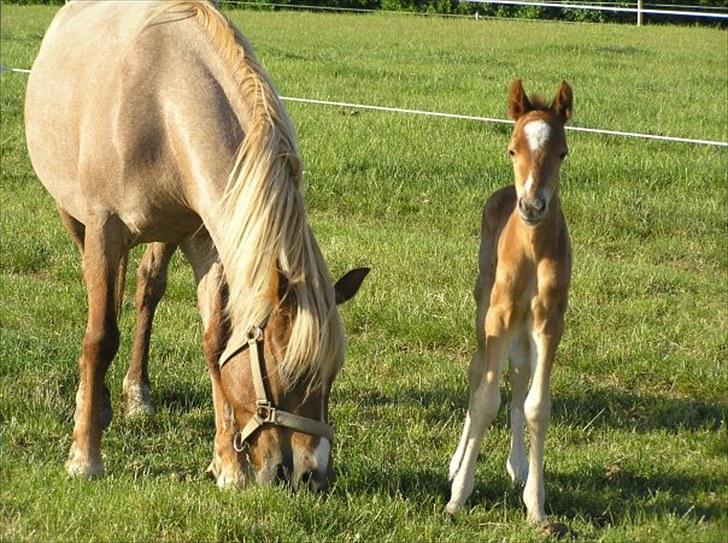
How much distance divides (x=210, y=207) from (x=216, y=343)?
19.9 inches

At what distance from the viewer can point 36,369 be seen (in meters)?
5.68

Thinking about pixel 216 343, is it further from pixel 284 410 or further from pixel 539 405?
pixel 539 405

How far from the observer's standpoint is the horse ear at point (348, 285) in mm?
4300

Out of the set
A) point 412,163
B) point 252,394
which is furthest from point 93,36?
point 412,163

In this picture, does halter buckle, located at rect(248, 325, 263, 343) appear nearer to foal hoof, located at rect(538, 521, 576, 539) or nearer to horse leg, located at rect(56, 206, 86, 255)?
foal hoof, located at rect(538, 521, 576, 539)

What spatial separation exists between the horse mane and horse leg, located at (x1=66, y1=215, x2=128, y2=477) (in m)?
0.72

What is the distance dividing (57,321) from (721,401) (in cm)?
359

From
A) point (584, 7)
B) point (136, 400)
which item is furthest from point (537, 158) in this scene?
point (584, 7)

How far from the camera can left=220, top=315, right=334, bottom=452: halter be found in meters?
4.01

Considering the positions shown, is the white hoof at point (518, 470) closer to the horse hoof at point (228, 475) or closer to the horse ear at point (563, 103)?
the horse hoof at point (228, 475)

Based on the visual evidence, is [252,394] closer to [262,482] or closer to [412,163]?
[262,482]

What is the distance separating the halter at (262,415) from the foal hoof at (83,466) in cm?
79

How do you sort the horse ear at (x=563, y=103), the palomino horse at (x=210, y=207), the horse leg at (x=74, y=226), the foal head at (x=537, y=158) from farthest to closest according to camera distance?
1. the horse leg at (x=74, y=226)
2. the palomino horse at (x=210, y=207)
3. the horse ear at (x=563, y=103)
4. the foal head at (x=537, y=158)

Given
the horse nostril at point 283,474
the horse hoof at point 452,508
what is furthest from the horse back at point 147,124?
the horse hoof at point 452,508
